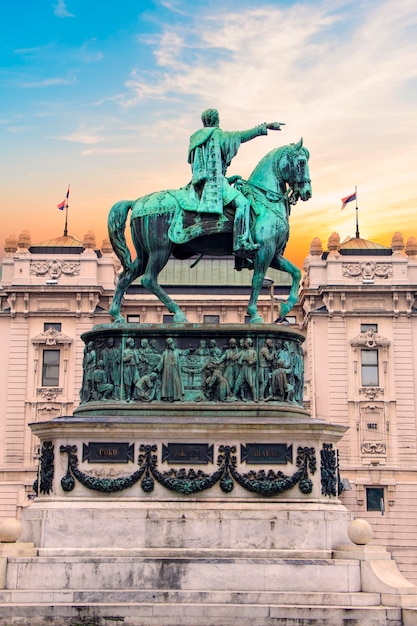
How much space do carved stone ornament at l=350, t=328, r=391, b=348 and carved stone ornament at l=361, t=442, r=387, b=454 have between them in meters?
5.64

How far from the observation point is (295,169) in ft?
74.5

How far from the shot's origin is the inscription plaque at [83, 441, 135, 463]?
20062 mm

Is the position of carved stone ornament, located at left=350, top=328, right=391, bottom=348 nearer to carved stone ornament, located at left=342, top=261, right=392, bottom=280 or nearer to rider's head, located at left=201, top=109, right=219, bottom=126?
carved stone ornament, located at left=342, top=261, right=392, bottom=280

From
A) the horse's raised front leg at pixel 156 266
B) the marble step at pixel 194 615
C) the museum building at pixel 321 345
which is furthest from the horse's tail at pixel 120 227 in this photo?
the museum building at pixel 321 345

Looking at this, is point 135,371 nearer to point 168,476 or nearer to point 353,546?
point 168,476

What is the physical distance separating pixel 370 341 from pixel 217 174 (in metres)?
37.5

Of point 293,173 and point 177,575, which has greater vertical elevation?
point 293,173

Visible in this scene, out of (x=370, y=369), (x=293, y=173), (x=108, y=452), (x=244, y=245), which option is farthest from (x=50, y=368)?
(x=108, y=452)

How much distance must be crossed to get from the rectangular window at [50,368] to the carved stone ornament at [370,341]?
17.0 meters

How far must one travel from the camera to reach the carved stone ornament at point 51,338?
59.2 m

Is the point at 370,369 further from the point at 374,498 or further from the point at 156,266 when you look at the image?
the point at 156,266

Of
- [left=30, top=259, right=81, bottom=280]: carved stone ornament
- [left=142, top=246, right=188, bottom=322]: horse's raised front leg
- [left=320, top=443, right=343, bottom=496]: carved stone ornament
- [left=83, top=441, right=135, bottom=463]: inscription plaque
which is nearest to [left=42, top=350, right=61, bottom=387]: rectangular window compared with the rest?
[left=30, top=259, right=81, bottom=280]: carved stone ornament

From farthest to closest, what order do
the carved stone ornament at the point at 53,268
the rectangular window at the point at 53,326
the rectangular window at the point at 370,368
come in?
1. the carved stone ornament at the point at 53,268
2. the rectangular window at the point at 53,326
3. the rectangular window at the point at 370,368

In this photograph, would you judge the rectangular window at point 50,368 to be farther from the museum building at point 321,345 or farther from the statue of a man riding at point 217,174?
the statue of a man riding at point 217,174
